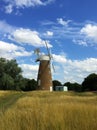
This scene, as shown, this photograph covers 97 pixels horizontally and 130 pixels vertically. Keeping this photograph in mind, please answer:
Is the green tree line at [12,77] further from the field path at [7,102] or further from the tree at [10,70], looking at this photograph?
the field path at [7,102]

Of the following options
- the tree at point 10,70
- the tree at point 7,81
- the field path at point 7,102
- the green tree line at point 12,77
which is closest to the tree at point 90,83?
the green tree line at point 12,77

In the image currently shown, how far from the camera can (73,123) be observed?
36.3 ft

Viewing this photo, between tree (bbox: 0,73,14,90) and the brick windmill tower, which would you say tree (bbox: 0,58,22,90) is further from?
the brick windmill tower

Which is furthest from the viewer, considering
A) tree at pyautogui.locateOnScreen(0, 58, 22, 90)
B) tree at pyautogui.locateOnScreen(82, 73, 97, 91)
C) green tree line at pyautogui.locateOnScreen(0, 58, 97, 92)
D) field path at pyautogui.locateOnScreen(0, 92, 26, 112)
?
tree at pyautogui.locateOnScreen(82, 73, 97, 91)

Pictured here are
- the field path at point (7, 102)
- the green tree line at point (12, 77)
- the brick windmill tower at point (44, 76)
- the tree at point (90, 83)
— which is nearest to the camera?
the field path at point (7, 102)

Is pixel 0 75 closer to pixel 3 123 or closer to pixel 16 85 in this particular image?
pixel 16 85

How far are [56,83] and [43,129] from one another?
420ft

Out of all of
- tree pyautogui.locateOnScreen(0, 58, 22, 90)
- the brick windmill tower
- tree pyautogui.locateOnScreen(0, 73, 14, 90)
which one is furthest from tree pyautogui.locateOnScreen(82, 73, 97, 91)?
the brick windmill tower

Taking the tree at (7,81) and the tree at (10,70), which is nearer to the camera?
the tree at (7,81)

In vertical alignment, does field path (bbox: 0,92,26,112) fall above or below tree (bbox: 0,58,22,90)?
below

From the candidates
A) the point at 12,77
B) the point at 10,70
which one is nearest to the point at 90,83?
the point at 12,77

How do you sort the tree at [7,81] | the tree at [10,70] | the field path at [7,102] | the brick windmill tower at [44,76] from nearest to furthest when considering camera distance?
the field path at [7,102] → the brick windmill tower at [44,76] → the tree at [7,81] → the tree at [10,70]

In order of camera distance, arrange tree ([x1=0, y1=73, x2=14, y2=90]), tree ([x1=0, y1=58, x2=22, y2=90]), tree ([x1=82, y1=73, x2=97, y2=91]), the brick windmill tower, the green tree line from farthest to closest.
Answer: tree ([x1=82, y1=73, x2=97, y2=91]), tree ([x1=0, y1=58, x2=22, y2=90]), the green tree line, tree ([x1=0, y1=73, x2=14, y2=90]), the brick windmill tower

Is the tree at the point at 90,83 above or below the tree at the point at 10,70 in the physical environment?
below
